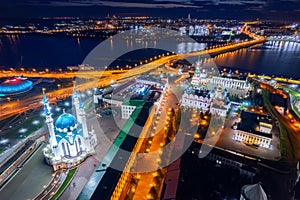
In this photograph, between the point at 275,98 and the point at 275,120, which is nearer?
the point at 275,120

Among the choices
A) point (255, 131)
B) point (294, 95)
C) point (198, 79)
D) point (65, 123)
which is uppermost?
point (65, 123)

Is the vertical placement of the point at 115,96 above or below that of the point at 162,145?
above

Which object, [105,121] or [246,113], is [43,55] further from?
[246,113]

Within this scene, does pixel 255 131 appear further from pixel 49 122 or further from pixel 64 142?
pixel 49 122

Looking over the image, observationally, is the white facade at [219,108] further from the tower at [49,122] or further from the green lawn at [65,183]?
the tower at [49,122]

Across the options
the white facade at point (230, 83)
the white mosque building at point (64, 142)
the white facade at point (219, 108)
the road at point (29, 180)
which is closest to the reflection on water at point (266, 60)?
the white facade at point (230, 83)

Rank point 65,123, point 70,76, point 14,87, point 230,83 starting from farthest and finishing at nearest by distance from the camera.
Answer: point 70,76, point 230,83, point 14,87, point 65,123

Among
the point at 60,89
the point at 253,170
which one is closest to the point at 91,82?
the point at 60,89

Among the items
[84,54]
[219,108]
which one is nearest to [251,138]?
[219,108]
